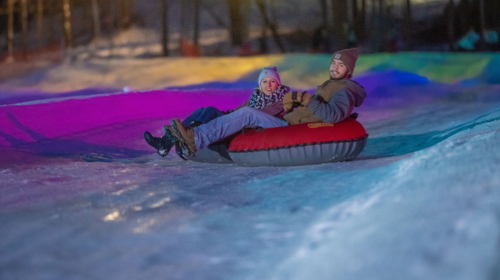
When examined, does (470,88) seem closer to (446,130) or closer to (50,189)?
(446,130)

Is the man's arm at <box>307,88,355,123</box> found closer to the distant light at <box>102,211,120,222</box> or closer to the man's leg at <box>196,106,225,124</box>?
the man's leg at <box>196,106,225,124</box>

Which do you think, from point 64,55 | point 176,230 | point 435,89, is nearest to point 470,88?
point 435,89

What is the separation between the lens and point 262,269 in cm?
139

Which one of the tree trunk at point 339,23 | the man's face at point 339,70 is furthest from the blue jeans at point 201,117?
the tree trunk at point 339,23

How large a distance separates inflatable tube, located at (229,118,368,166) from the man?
0.29ft

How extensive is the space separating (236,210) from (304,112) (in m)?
1.25

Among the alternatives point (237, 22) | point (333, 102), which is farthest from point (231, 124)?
point (237, 22)

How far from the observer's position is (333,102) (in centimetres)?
288

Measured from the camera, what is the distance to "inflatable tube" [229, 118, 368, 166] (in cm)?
286

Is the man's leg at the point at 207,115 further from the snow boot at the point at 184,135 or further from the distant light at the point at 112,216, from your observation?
the distant light at the point at 112,216

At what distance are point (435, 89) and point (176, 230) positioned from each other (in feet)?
18.9

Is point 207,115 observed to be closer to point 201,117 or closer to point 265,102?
point 201,117

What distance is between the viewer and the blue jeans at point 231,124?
3018mm

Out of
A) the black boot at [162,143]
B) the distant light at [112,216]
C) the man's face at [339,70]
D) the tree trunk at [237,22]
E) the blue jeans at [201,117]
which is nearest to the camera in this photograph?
the distant light at [112,216]
